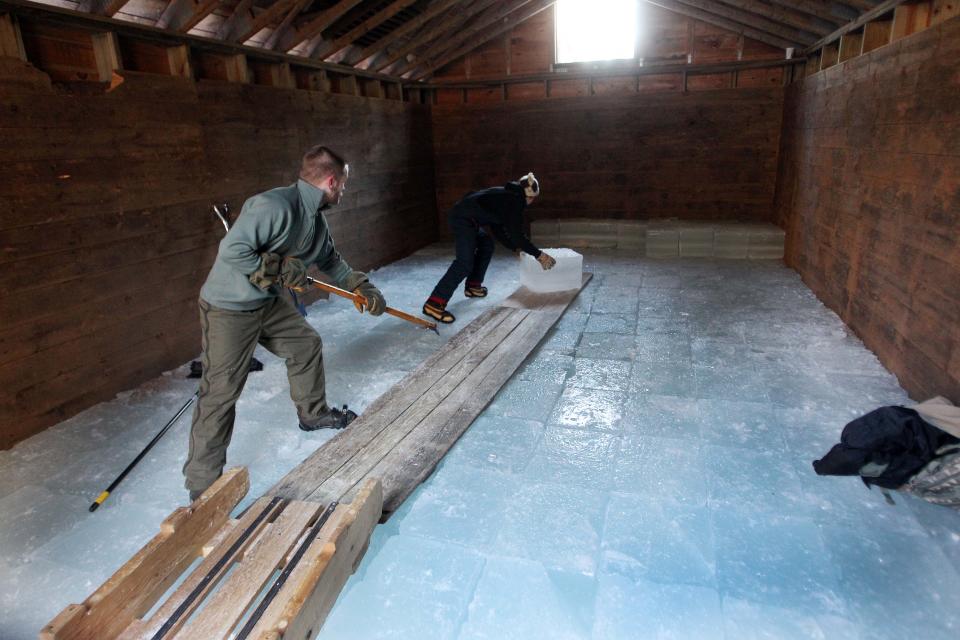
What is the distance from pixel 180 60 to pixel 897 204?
5668 millimetres

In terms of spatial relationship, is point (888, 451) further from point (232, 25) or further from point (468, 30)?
point (468, 30)

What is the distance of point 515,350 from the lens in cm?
457

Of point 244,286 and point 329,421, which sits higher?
point 244,286

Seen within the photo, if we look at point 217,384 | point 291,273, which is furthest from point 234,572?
point 291,273

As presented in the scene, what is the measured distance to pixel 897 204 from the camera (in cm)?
404

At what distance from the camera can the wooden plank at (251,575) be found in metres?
1.82

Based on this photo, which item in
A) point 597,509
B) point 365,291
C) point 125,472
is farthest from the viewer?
point 365,291

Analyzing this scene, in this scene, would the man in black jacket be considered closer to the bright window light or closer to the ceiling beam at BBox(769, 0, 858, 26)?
the ceiling beam at BBox(769, 0, 858, 26)

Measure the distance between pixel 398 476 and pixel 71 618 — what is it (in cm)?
147

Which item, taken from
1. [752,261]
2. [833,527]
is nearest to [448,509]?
[833,527]

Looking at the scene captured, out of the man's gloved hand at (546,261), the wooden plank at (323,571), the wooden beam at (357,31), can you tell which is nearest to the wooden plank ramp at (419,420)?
the wooden plank at (323,571)

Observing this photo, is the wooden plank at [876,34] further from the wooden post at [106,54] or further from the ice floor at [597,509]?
the wooden post at [106,54]

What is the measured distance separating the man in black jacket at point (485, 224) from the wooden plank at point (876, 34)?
319 cm

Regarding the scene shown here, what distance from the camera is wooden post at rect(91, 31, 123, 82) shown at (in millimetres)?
4035
